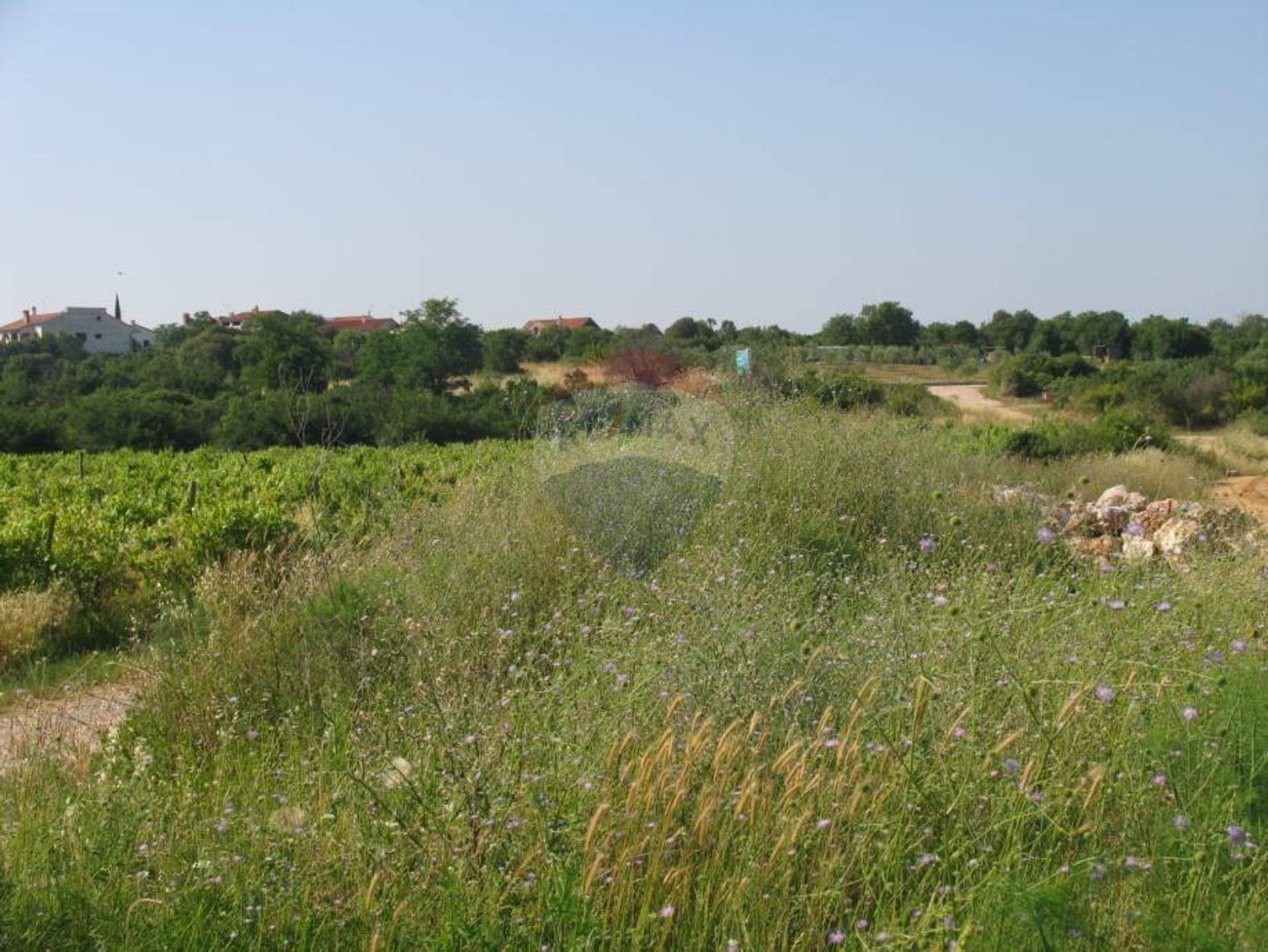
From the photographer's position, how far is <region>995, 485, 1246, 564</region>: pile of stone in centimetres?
639

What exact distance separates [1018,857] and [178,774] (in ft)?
8.37

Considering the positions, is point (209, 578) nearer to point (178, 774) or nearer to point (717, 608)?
point (178, 774)

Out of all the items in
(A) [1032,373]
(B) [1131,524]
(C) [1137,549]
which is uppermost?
(A) [1032,373]

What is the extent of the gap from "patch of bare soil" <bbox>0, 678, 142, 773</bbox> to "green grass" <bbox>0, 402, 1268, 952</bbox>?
19 centimetres

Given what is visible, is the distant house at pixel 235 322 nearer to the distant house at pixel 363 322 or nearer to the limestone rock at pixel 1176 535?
the distant house at pixel 363 322

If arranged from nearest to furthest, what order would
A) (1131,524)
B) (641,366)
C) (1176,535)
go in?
(1131,524)
(1176,535)
(641,366)

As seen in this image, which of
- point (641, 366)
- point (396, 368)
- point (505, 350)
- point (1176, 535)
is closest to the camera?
point (1176, 535)

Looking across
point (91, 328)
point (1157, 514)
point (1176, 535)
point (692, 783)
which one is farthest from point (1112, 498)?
point (91, 328)

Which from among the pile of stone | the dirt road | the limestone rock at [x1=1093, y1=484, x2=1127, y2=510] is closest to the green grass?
the pile of stone

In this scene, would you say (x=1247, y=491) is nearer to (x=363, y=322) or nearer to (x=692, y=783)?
(x=692, y=783)

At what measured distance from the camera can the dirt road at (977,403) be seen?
26.5 meters

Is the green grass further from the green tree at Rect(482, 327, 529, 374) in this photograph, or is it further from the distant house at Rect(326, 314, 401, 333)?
the distant house at Rect(326, 314, 401, 333)

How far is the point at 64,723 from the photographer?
510 centimetres

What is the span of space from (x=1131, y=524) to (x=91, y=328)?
73.3 metres
